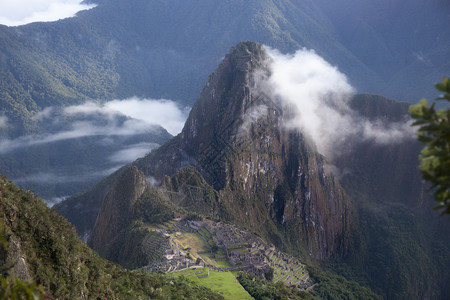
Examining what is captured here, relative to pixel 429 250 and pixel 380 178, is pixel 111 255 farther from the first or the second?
pixel 380 178

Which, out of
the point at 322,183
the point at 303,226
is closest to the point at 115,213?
the point at 303,226

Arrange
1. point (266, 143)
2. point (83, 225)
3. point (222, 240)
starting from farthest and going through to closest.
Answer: point (266, 143) < point (83, 225) < point (222, 240)

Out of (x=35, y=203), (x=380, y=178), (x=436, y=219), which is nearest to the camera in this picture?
(x=35, y=203)

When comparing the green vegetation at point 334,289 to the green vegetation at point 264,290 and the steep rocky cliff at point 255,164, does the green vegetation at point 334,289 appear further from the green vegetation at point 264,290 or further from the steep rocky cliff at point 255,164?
the steep rocky cliff at point 255,164

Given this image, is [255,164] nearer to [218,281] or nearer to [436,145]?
[218,281]

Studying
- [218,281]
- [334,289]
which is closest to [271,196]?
[334,289]

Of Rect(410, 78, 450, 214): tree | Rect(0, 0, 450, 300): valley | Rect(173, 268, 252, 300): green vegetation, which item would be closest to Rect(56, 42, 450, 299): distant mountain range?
Rect(0, 0, 450, 300): valley

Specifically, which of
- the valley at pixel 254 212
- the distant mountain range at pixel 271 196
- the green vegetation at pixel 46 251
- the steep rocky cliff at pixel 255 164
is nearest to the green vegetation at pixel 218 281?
the valley at pixel 254 212

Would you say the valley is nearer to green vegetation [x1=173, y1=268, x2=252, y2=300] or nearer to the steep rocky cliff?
green vegetation [x1=173, y1=268, x2=252, y2=300]

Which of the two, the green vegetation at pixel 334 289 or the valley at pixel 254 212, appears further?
the green vegetation at pixel 334 289
